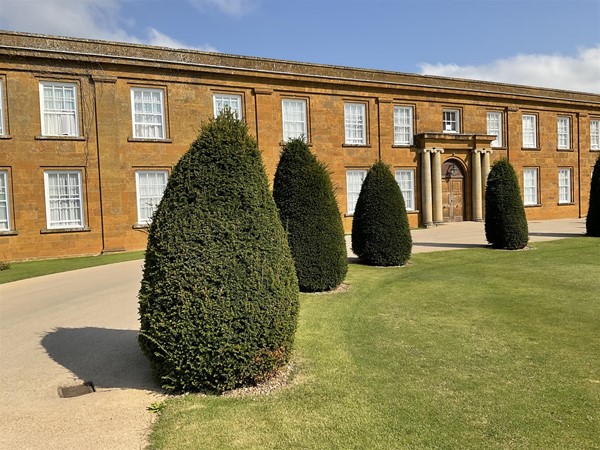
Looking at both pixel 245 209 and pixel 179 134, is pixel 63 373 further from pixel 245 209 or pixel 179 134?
pixel 179 134

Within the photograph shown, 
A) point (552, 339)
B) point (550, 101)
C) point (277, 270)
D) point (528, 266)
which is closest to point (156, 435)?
point (277, 270)

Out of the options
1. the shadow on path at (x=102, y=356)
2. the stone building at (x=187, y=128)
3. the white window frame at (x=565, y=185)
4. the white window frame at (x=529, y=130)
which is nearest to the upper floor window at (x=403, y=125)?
the stone building at (x=187, y=128)

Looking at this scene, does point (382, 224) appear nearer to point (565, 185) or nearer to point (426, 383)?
point (426, 383)

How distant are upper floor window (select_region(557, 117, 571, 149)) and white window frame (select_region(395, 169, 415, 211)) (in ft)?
40.2

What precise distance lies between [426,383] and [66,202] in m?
17.2

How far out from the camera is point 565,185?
3062cm

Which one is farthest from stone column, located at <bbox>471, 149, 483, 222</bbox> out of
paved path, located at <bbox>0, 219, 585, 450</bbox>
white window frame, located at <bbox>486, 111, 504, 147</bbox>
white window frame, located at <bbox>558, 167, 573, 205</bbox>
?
paved path, located at <bbox>0, 219, 585, 450</bbox>

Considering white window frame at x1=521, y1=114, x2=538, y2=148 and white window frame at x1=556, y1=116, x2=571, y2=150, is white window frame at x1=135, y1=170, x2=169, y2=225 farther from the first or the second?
white window frame at x1=556, y1=116, x2=571, y2=150

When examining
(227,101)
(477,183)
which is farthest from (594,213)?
(227,101)

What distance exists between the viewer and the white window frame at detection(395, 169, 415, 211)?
25.1 m

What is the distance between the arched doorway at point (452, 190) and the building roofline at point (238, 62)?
4.46m

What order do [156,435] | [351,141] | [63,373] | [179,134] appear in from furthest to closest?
[351,141] → [179,134] → [63,373] → [156,435]

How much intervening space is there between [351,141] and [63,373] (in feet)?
66.1

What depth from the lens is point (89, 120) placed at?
1808 cm
